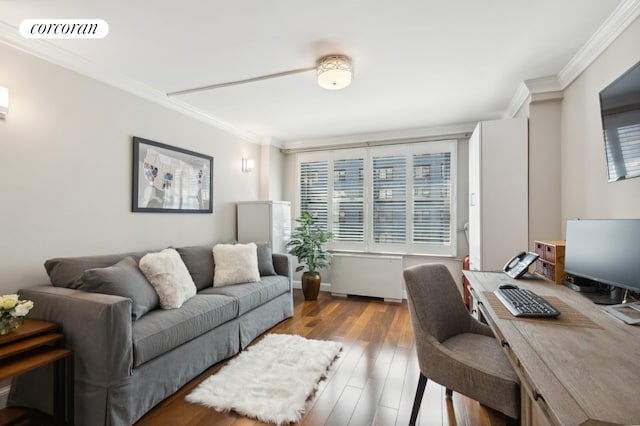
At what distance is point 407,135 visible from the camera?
4391 mm

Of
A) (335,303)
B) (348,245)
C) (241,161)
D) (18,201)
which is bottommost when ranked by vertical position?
(335,303)

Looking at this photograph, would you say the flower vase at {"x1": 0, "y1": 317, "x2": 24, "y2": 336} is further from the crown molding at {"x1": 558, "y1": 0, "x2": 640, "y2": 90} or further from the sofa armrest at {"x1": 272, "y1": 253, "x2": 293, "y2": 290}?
the crown molding at {"x1": 558, "y1": 0, "x2": 640, "y2": 90}

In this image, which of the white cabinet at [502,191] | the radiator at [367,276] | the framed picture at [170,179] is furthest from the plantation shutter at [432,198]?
the framed picture at [170,179]

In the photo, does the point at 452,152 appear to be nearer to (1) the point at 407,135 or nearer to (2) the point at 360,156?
(1) the point at 407,135

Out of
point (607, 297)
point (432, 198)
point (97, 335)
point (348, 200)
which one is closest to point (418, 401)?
point (607, 297)

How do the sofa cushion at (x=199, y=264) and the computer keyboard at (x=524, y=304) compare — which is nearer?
the computer keyboard at (x=524, y=304)

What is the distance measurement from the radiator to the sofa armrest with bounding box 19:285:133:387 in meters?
3.23

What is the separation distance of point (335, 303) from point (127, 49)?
3685 millimetres

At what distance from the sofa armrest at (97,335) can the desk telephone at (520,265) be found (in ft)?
8.66

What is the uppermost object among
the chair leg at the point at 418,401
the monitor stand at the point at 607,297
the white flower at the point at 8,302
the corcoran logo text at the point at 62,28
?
the corcoran logo text at the point at 62,28

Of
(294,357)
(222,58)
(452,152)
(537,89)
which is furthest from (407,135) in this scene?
(294,357)

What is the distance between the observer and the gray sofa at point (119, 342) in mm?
1664

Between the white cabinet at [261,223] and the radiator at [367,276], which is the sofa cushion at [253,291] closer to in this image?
the white cabinet at [261,223]

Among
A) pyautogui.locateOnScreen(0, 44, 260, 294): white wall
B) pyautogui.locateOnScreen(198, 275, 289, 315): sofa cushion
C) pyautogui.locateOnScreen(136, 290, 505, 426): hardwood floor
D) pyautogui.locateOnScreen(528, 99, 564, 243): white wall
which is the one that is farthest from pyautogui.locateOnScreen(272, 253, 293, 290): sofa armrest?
pyautogui.locateOnScreen(528, 99, 564, 243): white wall
